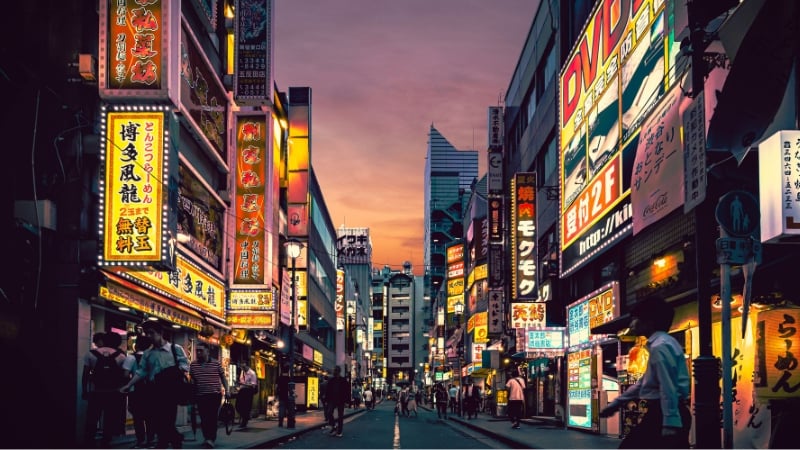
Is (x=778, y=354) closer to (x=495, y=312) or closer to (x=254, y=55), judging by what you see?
(x=254, y=55)

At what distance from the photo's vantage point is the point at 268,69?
2939cm

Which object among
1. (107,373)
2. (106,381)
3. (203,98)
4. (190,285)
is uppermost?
(203,98)

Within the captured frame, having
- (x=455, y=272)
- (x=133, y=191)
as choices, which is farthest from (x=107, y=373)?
(x=455, y=272)

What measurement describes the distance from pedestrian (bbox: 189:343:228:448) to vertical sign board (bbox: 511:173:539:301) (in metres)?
21.7

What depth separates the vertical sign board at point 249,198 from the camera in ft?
102

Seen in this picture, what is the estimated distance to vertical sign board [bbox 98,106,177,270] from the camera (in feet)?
56.5

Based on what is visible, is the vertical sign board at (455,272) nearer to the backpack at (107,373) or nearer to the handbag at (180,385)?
the backpack at (107,373)

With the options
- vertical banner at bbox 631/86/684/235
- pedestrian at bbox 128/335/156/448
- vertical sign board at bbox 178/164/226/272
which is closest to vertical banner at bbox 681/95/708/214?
vertical banner at bbox 631/86/684/235

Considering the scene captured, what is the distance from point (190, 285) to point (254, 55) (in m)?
8.23

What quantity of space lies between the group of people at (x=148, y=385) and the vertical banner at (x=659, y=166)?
839 centimetres

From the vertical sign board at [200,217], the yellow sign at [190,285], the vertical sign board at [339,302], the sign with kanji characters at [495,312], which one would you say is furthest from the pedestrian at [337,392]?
the vertical sign board at [339,302]

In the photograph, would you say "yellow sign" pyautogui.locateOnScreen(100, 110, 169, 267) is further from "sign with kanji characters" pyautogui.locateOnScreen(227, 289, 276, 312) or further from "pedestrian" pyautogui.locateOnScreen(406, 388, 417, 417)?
"pedestrian" pyautogui.locateOnScreen(406, 388, 417, 417)

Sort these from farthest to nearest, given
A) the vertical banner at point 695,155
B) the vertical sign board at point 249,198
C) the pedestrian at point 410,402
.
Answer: the pedestrian at point 410,402 < the vertical sign board at point 249,198 < the vertical banner at point 695,155

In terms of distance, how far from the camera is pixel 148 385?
12867 mm
